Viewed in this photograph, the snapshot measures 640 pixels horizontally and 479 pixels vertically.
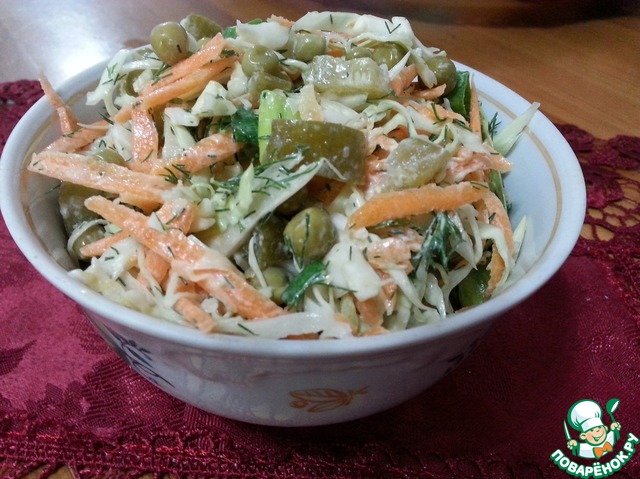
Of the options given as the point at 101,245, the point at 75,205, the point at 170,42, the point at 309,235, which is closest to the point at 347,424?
the point at 309,235

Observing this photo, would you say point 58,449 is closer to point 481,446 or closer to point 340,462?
point 340,462

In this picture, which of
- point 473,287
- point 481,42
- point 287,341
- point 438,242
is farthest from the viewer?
point 481,42

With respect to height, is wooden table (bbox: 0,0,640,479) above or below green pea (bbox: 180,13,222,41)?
below

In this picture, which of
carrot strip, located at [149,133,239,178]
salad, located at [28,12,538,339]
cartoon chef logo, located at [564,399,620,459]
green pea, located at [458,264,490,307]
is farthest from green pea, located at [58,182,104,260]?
cartoon chef logo, located at [564,399,620,459]

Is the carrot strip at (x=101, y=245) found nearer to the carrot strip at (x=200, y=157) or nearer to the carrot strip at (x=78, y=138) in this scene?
the carrot strip at (x=200, y=157)

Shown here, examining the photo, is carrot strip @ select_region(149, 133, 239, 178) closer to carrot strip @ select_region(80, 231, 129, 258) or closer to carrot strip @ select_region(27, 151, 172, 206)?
carrot strip @ select_region(27, 151, 172, 206)

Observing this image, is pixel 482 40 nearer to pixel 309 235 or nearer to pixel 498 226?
pixel 498 226
